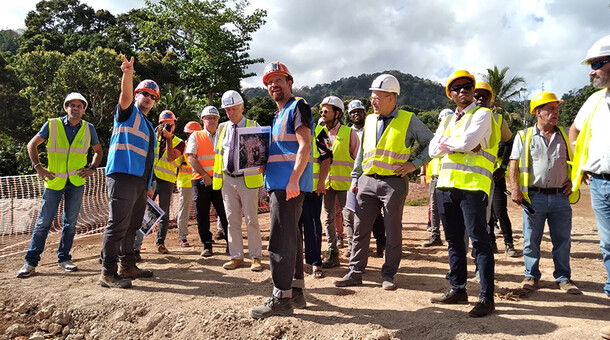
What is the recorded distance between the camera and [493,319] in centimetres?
326

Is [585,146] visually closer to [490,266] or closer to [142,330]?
[490,266]

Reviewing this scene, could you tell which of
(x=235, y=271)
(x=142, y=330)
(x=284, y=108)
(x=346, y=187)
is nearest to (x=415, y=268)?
(x=346, y=187)

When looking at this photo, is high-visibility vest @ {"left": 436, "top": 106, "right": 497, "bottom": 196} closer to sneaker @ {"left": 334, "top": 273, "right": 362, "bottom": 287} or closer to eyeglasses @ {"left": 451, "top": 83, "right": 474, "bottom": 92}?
eyeglasses @ {"left": 451, "top": 83, "right": 474, "bottom": 92}

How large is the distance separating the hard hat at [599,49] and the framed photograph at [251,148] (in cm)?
262

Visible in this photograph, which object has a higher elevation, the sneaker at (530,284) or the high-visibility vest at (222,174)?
the high-visibility vest at (222,174)

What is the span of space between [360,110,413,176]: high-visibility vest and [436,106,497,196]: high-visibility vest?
2.13 feet

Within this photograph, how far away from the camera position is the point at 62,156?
5328 millimetres

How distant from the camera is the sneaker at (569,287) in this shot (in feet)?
13.0

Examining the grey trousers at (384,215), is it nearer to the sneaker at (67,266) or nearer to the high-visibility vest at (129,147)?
the high-visibility vest at (129,147)

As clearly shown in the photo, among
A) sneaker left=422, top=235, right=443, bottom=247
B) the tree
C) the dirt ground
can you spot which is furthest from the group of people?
the tree

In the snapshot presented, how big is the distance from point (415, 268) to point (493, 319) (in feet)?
6.57

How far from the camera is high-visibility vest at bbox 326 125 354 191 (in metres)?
5.57

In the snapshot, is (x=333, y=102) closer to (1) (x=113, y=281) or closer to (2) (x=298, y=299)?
(2) (x=298, y=299)

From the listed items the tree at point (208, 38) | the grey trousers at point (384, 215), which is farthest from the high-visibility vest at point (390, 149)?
the tree at point (208, 38)
